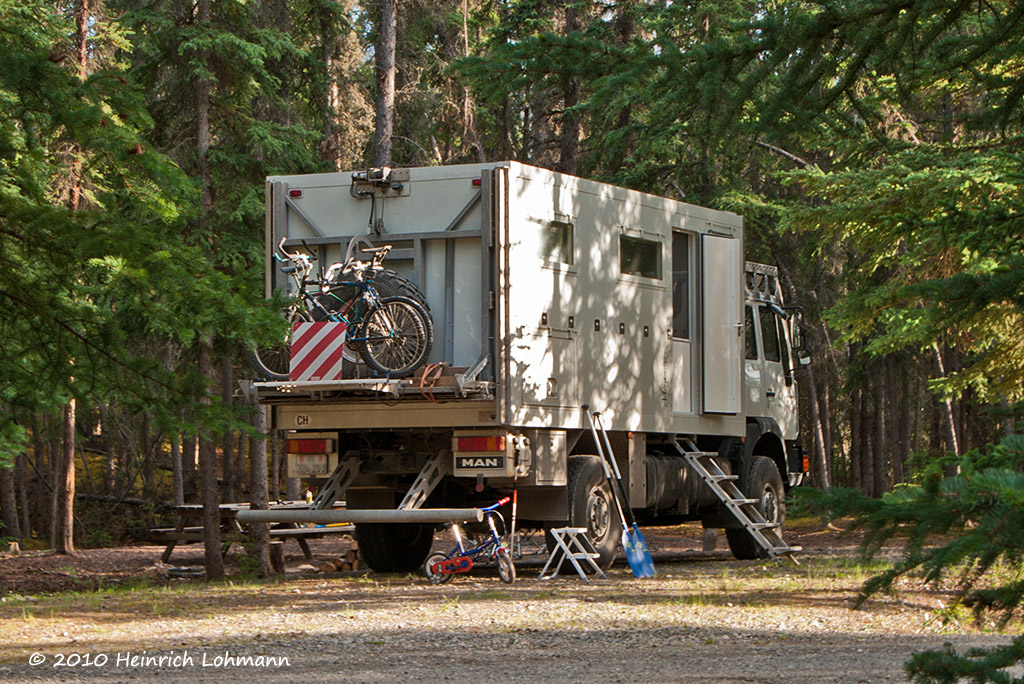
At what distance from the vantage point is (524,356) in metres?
11.0

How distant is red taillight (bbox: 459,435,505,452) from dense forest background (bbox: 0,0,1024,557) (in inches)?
92.6

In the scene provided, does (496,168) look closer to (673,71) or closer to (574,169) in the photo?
(673,71)

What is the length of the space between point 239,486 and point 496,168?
69.8ft

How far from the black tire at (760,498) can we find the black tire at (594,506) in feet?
8.28

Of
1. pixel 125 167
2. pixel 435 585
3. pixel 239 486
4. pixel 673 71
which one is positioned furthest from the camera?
pixel 239 486

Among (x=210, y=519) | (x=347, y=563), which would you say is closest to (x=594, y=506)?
(x=347, y=563)

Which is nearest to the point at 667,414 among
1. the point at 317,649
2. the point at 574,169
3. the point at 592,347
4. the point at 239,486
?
the point at 592,347

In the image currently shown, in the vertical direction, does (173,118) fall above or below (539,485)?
above

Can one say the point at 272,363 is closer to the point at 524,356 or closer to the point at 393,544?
the point at 524,356

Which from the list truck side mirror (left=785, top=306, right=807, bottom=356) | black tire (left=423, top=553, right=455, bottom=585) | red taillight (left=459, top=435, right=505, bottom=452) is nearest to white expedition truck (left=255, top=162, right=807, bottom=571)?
red taillight (left=459, top=435, right=505, bottom=452)

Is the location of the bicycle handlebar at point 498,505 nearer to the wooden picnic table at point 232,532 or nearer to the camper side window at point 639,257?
the camper side window at point 639,257

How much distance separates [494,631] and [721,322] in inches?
260

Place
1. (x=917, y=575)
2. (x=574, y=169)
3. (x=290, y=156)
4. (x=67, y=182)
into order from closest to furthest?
(x=917, y=575) → (x=67, y=182) → (x=290, y=156) → (x=574, y=169)

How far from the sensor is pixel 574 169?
2316cm
